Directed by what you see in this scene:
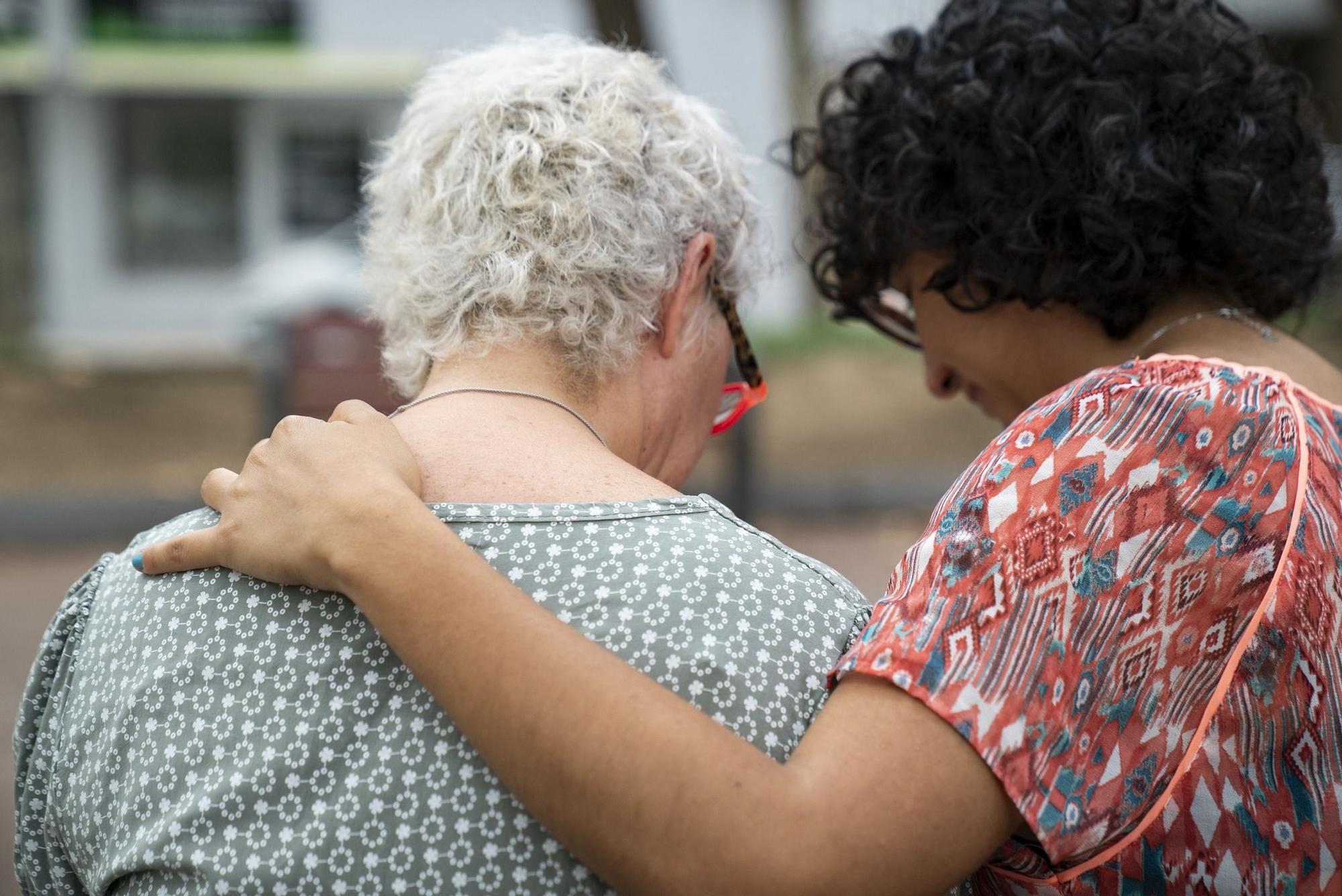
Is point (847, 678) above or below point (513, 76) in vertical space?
below

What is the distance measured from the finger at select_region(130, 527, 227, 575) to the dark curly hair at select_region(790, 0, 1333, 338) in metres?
1.16

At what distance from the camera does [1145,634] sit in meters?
1.43

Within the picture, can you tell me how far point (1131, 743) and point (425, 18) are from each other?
19.4 metres

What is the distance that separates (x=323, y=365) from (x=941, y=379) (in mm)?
6429

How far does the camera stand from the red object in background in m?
8.13

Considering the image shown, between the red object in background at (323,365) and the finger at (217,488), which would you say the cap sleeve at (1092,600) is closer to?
the finger at (217,488)

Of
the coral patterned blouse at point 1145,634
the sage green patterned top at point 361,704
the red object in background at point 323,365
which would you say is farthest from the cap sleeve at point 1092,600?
the red object in background at point 323,365

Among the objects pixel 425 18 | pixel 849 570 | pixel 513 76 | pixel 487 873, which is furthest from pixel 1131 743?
pixel 425 18

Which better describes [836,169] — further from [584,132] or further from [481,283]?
[481,283]

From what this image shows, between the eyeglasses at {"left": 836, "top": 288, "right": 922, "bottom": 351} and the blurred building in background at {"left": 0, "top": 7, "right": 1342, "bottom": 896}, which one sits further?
the blurred building in background at {"left": 0, "top": 7, "right": 1342, "bottom": 896}

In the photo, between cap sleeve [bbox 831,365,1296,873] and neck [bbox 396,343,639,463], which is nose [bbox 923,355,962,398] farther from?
cap sleeve [bbox 831,365,1296,873]

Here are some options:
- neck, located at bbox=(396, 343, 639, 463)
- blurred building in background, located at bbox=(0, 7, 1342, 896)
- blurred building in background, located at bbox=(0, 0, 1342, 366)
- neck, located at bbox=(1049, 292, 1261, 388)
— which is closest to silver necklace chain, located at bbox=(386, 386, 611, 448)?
neck, located at bbox=(396, 343, 639, 463)

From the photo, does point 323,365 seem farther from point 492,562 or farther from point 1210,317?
point 492,562

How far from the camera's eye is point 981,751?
4.43ft
